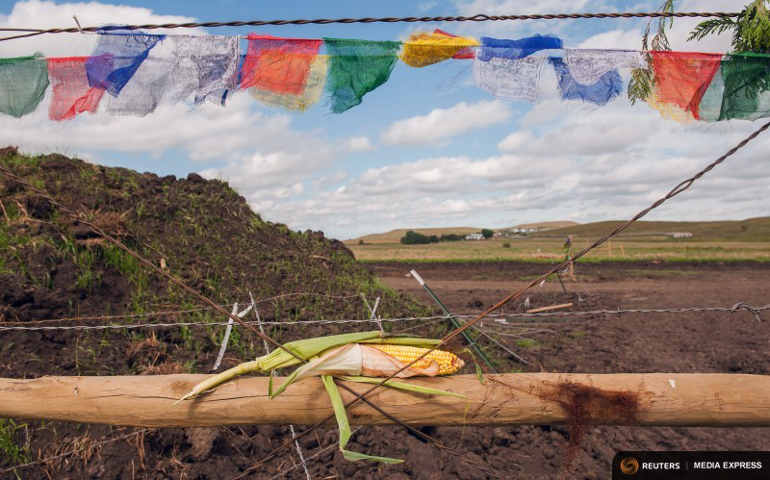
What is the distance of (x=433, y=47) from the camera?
3459 millimetres

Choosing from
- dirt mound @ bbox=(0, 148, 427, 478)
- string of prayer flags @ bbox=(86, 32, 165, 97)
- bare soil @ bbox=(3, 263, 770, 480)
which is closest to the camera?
string of prayer flags @ bbox=(86, 32, 165, 97)

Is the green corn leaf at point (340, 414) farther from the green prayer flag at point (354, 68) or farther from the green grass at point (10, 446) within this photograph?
the green grass at point (10, 446)

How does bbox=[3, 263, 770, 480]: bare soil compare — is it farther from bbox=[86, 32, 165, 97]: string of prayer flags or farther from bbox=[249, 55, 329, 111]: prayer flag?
bbox=[86, 32, 165, 97]: string of prayer flags

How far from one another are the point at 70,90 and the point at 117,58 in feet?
1.54

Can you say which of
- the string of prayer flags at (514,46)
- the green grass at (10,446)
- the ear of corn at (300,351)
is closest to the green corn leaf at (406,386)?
the ear of corn at (300,351)

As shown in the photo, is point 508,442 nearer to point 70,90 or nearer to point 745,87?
point 745,87

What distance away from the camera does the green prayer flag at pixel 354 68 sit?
11.5ft

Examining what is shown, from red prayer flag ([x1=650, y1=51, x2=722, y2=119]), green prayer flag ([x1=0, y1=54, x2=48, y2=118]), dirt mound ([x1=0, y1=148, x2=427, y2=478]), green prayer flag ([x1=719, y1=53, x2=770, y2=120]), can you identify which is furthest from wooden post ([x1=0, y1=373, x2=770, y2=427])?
green prayer flag ([x1=0, y1=54, x2=48, y2=118])

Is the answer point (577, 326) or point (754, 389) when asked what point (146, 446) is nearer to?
point (754, 389)

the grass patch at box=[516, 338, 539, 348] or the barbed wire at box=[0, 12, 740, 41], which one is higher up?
the barbed wire at box=[0, 12, 740, 41]

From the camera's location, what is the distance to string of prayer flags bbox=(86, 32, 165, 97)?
134 inches

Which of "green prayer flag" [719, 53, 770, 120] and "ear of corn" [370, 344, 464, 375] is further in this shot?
"green prayer flag" [719, 53, 770, 120]

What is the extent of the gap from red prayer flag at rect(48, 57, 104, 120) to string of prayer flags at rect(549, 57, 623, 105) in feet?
10.7

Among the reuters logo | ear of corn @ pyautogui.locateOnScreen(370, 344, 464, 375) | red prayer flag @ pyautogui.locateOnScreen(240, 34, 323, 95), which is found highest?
red prayer flag @ pyautogui.locateOnScreen(240, 34, 323, 95)
